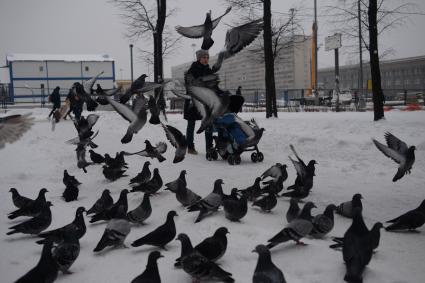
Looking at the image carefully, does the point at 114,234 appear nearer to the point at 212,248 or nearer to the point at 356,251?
the point at 212,248

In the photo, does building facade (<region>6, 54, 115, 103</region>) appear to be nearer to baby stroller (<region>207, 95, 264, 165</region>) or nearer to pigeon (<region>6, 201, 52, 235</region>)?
baby stroller (<region>207, 95, 264, 165</region>)

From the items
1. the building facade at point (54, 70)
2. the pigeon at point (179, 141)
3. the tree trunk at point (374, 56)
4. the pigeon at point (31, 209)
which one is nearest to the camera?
the pigeon at point (31, 209)

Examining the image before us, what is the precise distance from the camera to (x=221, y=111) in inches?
181

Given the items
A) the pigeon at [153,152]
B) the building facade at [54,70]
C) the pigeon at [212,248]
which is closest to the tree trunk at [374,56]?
the pigeon at [153,152]

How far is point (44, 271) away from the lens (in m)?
3.38

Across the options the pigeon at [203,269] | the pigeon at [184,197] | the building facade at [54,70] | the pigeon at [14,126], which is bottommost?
the pigeon at [203,269]

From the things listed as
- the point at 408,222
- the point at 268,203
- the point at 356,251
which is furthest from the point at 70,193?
the point at 408,222

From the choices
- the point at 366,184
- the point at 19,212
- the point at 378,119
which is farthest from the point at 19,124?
the point at 378,119

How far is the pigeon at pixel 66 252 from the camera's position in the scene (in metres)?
3.71

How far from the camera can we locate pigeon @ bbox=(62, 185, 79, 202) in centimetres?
615

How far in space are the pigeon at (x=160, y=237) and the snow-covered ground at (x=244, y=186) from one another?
0.44ft

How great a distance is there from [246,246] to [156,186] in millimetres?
2221

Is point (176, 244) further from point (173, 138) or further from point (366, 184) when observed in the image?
point (366, 184)

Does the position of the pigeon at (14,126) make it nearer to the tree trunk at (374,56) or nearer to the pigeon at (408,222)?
the pigeon at (408,222)
